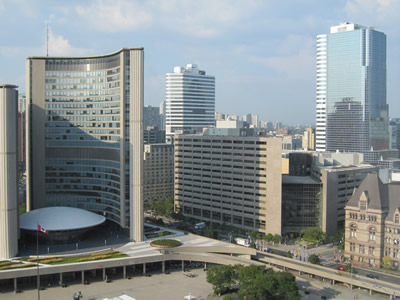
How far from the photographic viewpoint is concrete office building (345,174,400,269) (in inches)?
4072

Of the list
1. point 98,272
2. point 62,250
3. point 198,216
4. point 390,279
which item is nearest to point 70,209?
point 62,250

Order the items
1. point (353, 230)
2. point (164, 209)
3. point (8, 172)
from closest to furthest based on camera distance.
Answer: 1. point (8, 172)
2. point (353, 230)
3. point (164, 209)

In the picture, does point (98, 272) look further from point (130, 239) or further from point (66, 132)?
point (66, 132)

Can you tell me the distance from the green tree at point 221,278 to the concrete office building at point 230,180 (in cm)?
4870

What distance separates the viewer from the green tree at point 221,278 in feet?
271

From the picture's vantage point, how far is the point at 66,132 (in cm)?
12712

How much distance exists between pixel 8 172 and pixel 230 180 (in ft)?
235

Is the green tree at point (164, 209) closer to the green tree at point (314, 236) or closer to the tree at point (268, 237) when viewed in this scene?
the tree at point (268, 237)

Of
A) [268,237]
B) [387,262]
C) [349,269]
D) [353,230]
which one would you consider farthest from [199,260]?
[387,262]

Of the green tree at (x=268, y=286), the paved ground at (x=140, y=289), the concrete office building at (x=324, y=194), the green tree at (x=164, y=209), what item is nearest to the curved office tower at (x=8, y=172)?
the paved ground at (x=140, y=289)

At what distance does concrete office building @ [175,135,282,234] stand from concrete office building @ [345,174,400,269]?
2530cm

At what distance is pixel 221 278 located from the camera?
271ft

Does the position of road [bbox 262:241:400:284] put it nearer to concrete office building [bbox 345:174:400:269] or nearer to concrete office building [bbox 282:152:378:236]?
concrete office building [bbox 345:174:400:269]

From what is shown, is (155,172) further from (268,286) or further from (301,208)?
(268,286)
